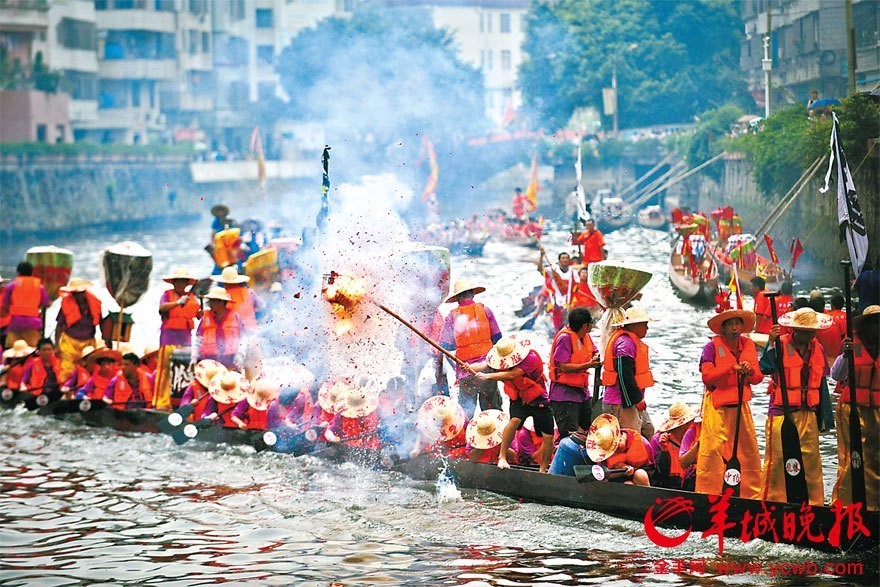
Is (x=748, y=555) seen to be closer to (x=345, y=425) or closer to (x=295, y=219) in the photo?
(x=345, y=425)

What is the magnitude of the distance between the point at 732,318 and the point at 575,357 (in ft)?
5.67

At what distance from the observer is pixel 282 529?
12.0 metres

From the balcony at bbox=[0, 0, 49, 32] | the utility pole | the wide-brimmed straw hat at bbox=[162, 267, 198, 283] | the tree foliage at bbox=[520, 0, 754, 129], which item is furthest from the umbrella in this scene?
the balcony at bbox=[0, 0, 49, 32]

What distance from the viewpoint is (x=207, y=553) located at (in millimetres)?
11359

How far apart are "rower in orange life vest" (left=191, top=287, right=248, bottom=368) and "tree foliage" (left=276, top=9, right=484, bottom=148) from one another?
38.5 m

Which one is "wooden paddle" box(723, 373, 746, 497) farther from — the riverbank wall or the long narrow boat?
the riverbank wall

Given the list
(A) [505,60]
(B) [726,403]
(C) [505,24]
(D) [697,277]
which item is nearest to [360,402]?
(B) [726,403]

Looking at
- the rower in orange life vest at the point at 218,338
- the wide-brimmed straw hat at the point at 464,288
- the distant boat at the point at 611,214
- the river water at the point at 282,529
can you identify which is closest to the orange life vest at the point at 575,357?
the river water at the point at 282,529

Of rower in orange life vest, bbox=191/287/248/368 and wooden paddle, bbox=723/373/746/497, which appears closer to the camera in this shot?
wooden paddle, bbox=723/373/746/497

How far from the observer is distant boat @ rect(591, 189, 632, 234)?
43688mm

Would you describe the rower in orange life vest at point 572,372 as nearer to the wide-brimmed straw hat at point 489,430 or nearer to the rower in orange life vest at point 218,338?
the wide-brimmed straw hat at point 489,430

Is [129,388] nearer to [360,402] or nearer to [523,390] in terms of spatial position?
[360,402]

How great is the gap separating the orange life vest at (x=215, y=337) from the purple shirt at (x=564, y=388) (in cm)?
499

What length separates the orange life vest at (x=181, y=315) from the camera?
16.0m
